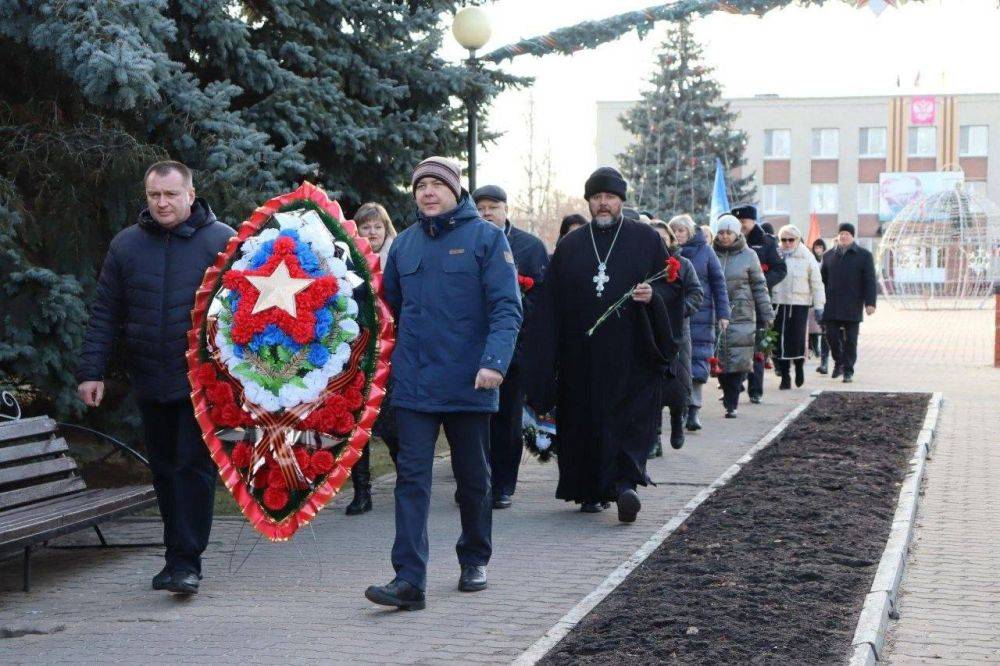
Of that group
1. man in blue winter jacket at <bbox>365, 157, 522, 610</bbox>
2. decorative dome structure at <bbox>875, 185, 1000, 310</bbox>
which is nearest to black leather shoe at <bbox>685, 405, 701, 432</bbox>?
man in blue winter jacket at <bbox>365, 157, 522, 610</bbox>

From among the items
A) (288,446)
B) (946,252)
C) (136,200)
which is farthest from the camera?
(946,252)

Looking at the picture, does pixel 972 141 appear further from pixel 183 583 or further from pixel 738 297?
pixel 183 583

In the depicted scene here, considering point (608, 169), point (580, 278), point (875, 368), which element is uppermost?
point (608, 169)

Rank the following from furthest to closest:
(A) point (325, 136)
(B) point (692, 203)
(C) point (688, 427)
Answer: (B) point (692, 203) < (C) point (688, 427) < (A) point (325, 136)

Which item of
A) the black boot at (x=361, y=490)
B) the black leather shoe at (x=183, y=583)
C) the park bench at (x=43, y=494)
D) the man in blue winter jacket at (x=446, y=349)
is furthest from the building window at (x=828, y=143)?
the black leather shoe at (x=183, y=583)

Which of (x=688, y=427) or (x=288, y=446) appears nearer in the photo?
(x=288, y=446)

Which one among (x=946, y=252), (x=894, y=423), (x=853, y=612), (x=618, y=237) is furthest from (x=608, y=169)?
(x=946, y=252)

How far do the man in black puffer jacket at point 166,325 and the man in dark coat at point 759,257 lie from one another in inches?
391

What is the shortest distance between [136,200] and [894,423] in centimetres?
776

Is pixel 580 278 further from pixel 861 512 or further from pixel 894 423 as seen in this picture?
pixel 894 423

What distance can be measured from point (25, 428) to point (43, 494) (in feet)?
1.13

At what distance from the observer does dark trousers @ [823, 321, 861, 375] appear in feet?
60.9

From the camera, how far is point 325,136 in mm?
10875

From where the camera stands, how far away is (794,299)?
57.2ft
